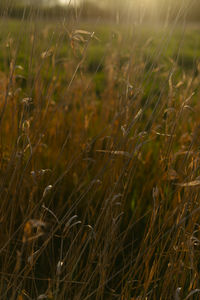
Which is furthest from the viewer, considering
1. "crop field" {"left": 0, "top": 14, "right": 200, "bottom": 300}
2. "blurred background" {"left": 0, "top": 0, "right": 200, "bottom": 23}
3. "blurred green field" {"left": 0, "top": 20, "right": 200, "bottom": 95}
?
"blurred background" {"left": 0, "top": 0, "right": 200, "bottom": 23}

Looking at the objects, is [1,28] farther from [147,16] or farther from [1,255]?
[1,255]

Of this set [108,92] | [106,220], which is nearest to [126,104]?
[106,220]

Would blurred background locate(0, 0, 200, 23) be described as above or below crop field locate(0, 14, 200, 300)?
above

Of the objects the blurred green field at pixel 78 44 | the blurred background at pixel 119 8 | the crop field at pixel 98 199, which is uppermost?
the blurred background at pixel 119 8

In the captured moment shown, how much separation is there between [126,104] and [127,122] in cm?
8

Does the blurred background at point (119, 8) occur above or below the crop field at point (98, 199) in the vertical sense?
above

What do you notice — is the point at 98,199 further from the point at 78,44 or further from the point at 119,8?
the point at 119,8

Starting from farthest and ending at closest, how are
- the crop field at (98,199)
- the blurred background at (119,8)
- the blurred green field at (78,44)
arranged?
the blurred background at (119,8), the blurred green field at (78,44), the crop field at (98,199)

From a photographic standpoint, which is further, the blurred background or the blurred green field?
the blurred background

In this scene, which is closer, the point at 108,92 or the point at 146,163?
the point at 146,163

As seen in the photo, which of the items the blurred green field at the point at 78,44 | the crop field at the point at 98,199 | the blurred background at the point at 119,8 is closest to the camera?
the crop field at the point at 98,199

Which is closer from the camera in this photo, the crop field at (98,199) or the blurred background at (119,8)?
the crop field at (98,199)

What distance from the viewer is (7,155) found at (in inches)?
66.4

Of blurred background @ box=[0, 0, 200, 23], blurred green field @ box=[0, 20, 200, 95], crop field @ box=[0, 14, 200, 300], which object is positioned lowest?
→ crop field @ box=[0, 14, 200, 300]
